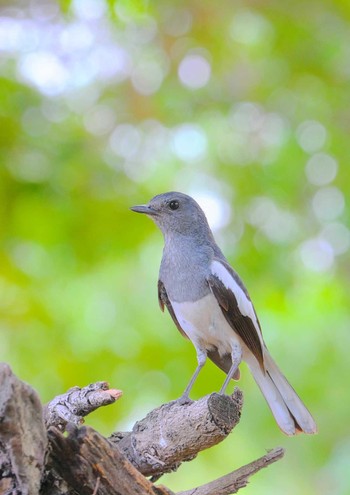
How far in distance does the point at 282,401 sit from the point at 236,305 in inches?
19.9

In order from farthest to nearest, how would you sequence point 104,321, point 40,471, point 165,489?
point 104,321 → point 165,489 → point 40,471

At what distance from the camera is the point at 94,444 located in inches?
81.9

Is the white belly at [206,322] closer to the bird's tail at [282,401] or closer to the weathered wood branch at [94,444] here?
the bird's tail at [282,401]

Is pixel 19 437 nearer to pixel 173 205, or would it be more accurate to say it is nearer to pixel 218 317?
pixel 218 317

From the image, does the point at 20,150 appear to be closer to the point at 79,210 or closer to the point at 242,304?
the point at 79,210

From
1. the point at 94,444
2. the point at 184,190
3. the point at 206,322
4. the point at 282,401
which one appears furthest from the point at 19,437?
the point at 184,190

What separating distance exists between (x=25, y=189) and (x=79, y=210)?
0.44 meters

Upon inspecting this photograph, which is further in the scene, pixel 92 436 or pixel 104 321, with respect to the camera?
pixel 104 321

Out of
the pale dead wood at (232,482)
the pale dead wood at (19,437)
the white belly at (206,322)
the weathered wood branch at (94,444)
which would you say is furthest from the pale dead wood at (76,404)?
the white belly at (206,322)

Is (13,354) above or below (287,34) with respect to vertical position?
below

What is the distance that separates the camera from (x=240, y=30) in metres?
6.79

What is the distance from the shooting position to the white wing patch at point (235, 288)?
3.30m

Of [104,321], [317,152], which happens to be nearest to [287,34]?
[317,152]

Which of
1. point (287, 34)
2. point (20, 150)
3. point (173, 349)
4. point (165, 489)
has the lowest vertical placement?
point (165, 489)
